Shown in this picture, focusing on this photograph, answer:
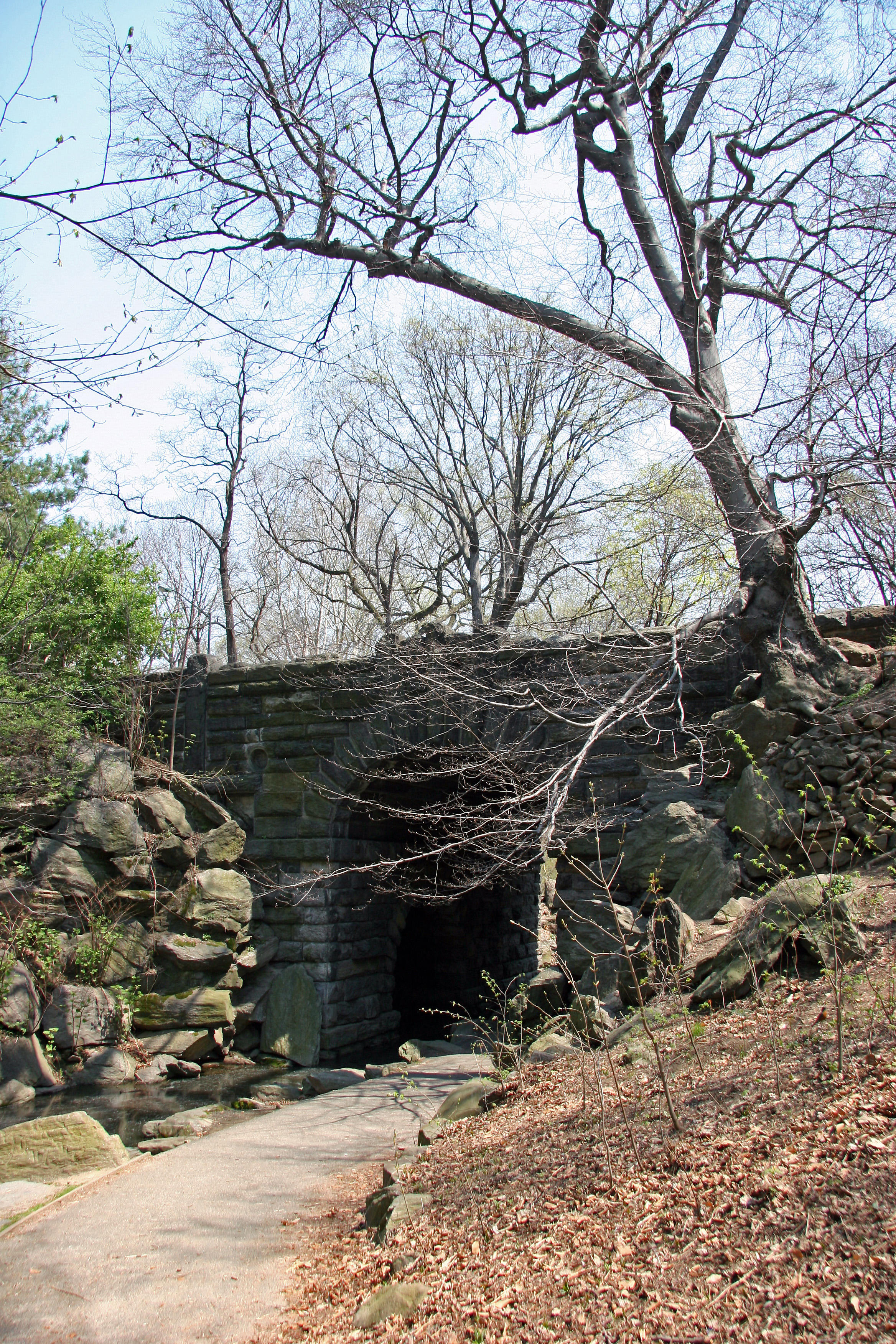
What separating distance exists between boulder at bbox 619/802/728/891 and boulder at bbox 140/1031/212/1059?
212 inches

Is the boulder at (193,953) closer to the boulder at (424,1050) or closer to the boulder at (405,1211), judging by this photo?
the boulder at (424,1050)

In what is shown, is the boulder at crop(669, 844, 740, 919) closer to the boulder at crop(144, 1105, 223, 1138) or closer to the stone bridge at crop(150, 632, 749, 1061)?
the stone bridge at crop(150, 632, 749, 1061)

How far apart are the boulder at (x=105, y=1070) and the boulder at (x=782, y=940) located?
6.48 meters

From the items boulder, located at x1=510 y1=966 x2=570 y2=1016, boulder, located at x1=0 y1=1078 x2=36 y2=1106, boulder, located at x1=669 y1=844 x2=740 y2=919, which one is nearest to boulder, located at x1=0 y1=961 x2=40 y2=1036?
boulder, located at x1=0 y1=1078 x2=36 y2=1106

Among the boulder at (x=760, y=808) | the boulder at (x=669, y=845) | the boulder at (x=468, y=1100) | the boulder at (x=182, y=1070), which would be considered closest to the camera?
the boulder at (x=468, y=1100)

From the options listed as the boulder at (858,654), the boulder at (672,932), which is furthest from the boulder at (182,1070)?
the boulder at (858,654)

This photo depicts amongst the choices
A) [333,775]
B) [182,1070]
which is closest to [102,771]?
[333,775]

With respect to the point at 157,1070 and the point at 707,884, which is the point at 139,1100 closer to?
the point at 157,1070

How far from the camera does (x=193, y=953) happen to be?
10.6m

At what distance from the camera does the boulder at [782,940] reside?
16.5 ft

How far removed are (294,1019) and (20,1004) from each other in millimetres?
3219

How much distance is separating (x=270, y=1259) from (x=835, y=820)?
4.90 meters

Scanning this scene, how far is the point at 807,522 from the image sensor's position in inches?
306

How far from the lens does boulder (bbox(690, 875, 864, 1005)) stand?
5027mm
